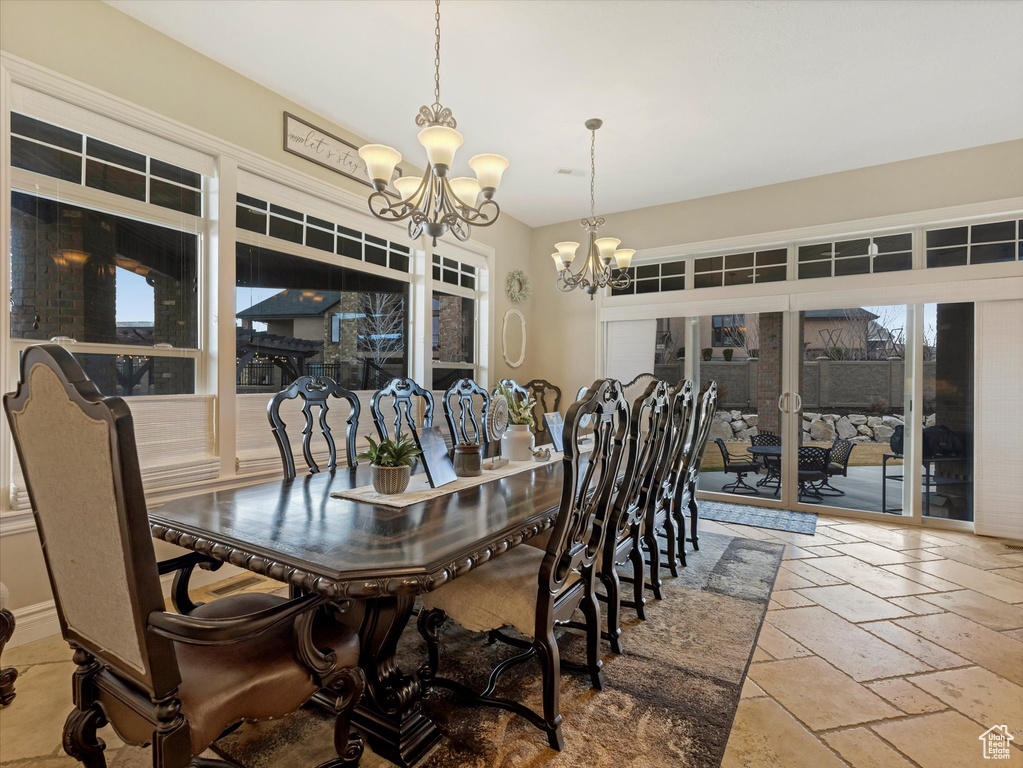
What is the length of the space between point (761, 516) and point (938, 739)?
2965 millimetres

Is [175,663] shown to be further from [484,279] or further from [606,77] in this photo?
[484,279]

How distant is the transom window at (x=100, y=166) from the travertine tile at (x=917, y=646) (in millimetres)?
4375

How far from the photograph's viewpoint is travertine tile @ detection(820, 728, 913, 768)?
1576 mm

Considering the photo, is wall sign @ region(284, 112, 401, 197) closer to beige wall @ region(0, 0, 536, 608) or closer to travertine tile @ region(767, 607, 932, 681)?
beige wall @ region(0, 0, 536, 608)

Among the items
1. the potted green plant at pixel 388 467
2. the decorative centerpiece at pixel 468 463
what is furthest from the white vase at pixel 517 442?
the potted green plant at pixel 388 467

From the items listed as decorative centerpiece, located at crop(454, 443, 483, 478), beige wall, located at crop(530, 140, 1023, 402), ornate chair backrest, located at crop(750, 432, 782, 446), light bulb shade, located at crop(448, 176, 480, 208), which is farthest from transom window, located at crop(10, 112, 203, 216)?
ornate chair backrest, located at crop(750, 432, 782, 446)

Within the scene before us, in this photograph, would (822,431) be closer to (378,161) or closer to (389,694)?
(378,161)

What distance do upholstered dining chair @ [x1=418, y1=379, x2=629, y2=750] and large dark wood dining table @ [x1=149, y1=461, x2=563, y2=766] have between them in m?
0.16

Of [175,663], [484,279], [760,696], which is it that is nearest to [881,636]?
[760,696]

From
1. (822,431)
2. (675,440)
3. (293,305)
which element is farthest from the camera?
(822,431)

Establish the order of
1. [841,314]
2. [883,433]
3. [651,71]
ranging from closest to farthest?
[651,71], [883,433], [841,314]

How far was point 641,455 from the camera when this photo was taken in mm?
2141

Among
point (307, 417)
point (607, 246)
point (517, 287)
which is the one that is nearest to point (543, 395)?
point (517, 287)

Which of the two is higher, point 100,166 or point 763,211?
point 763,211
